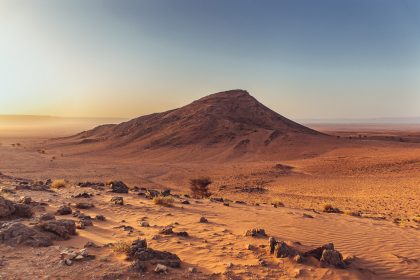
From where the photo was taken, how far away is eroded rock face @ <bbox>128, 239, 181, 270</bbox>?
7.16m

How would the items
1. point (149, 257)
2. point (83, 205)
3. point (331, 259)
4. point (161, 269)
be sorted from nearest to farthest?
point (161, 269)
point (149, 257)
point (331, 259)
point (83, 205)

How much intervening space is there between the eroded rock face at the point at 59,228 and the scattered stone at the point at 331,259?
5.68 m

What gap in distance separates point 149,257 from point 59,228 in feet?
8.75

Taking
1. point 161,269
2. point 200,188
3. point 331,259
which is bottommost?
point 200,188

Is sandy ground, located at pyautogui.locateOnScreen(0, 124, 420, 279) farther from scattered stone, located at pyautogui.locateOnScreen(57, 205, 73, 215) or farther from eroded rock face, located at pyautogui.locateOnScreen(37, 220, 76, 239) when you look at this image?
scattered stone, located at pyautogui.locateOnScreen(57, 205, 73, 215)

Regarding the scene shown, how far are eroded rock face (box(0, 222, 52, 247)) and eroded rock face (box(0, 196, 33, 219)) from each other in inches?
51.9

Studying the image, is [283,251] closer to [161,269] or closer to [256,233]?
[256,233]

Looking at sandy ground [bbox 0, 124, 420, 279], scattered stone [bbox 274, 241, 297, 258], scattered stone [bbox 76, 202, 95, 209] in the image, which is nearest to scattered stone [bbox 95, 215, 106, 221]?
sandy ground [bbox 0, 124, 420, 279]

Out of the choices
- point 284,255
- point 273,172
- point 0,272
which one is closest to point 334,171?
point 273,172

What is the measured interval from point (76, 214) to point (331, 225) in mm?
7885

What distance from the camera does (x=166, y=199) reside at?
46.4 ft

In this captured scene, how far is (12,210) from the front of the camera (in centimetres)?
991

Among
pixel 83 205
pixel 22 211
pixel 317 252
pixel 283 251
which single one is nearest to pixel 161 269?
pixel 283 251

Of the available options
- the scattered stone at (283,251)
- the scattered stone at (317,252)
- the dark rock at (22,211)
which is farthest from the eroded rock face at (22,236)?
the scattered stone at (317,252)
